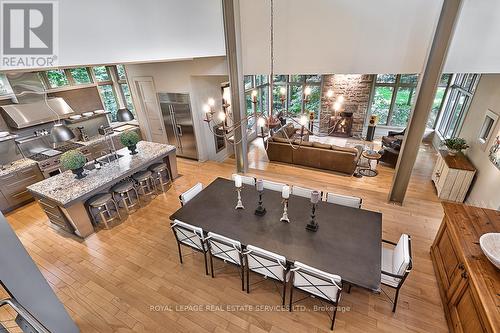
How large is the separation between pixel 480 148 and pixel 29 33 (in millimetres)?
7091

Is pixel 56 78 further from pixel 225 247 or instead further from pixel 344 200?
pixel 344 200

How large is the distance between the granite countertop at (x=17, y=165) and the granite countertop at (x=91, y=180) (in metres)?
1.36

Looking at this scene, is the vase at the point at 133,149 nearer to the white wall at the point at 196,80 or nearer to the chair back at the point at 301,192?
the white wall at the point at 196,80

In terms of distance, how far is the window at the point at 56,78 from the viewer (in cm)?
579

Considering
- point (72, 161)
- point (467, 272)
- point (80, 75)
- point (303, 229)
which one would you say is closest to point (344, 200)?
point (303, 229)

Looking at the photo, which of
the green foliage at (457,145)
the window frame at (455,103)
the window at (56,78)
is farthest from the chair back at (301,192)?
the window at (56,78)

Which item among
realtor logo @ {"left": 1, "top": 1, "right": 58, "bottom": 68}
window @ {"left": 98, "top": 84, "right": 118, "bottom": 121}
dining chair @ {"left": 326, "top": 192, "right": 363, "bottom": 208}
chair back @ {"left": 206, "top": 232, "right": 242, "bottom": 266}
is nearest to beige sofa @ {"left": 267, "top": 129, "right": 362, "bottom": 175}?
dining chair @ {"left": 326, "top": 192, "right": 363, "bottom": 208}

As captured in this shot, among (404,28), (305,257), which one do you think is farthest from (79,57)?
(404,28)

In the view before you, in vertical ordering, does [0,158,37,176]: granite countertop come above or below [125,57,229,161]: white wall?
below

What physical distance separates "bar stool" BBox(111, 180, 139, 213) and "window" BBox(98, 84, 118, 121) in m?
3.75

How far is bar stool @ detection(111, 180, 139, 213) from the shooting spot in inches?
178

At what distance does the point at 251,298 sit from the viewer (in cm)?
305

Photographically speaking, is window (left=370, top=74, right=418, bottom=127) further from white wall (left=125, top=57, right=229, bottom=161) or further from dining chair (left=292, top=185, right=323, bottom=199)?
dining chair (left=292, top=185, right=323, bottom=199)

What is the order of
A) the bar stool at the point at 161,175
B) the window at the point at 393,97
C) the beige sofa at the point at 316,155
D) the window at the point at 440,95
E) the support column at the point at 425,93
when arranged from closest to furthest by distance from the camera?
the support column at the point at 425,93 < the bar stool at the point at 161,175 < the beige sofa at the point at 316,155 < the window at the point at 440,95 < the window at the point at 393,97
